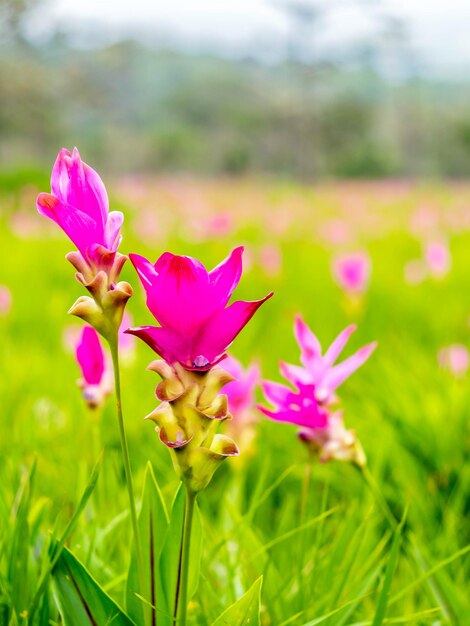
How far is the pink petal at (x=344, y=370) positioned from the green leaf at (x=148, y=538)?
0.20 metres

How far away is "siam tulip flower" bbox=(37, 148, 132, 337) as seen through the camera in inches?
20.1

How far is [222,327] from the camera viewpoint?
19.7 inches

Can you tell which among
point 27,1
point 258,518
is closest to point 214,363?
point 258,518

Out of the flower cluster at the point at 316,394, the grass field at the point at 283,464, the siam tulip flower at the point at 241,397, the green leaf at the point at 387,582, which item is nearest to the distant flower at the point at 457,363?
the grass field at the point at 283,464

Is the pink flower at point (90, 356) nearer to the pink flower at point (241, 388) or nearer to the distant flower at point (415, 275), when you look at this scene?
the pink flower at point (241, 388)

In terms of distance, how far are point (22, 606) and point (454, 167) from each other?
99.9ft

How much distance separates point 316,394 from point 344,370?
0.04 metres

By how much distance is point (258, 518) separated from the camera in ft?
4.45

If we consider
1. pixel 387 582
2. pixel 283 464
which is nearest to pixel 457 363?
pixel 283 464

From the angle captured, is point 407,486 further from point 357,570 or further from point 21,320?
point 21,320

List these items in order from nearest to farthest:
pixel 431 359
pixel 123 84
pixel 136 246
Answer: pixel 431 359 < pixel 136 246 < pixel 123 84

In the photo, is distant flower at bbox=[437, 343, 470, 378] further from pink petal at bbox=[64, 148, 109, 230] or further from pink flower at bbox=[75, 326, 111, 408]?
pink petal at bbox=[64, 148, 109, 230]

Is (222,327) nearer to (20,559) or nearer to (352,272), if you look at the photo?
(20,559)

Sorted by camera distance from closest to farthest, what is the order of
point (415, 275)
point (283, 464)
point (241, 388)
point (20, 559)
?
point (20, 559)
point (241, 388)
point (283, 464)
point (415, 275)
